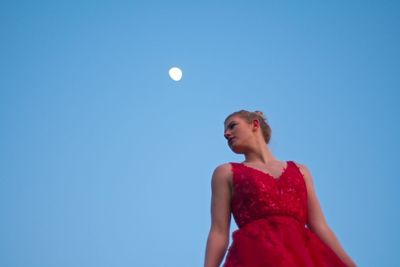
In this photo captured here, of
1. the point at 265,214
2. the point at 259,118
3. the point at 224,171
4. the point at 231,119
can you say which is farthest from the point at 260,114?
the point at 265,214

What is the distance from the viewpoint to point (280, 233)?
2.94 m

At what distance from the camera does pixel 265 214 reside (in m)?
3.12

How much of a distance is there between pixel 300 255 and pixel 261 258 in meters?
0.26

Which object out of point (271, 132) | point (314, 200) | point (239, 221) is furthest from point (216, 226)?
point (271, 132)

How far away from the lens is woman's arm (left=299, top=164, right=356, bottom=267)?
10.3 ft

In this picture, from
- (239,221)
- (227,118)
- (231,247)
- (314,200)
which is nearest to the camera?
(231,247)

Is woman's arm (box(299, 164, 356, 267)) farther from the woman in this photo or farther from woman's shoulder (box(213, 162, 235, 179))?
woman's shoulder (box(213, 162, 235, 179))

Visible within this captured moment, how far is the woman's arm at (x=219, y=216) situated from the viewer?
305cm

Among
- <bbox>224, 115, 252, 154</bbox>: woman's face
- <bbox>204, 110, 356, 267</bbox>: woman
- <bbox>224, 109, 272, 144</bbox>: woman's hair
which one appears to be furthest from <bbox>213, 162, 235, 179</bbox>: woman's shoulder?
<bbox>224, 109, 272, 144</bbox>: woman's hair

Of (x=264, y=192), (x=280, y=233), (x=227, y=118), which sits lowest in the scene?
(x=280, y=233)

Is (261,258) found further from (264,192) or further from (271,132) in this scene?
(271,132)

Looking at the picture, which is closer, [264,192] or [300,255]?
[300,255]

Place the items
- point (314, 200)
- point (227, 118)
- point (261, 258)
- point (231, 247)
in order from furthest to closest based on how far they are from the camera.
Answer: point (227, 118) < point (314, 200) < point (231, 247) < point (261, 258)

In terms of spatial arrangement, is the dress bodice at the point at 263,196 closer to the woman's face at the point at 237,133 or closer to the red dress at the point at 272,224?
the red dress at the point at 272,224
